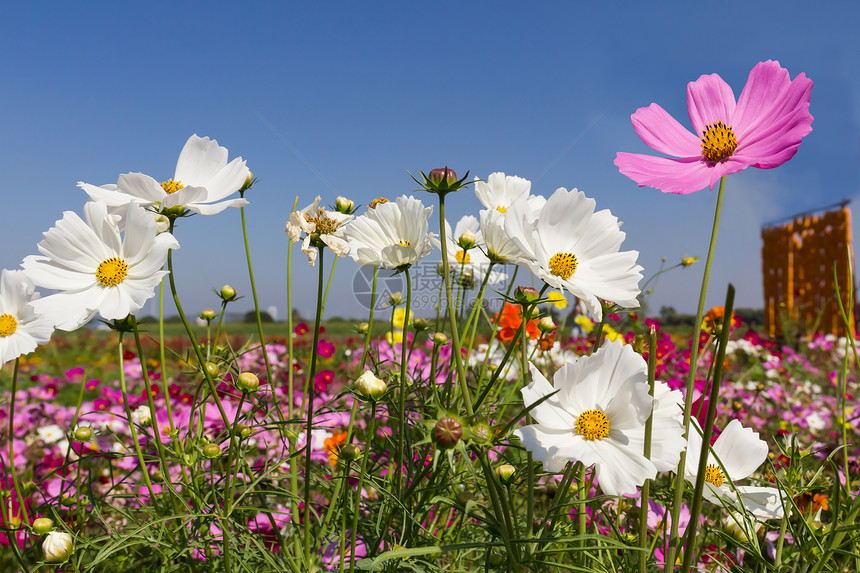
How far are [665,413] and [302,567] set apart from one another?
16.1 inches

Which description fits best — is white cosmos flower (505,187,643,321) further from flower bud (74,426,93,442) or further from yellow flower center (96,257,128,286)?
flower bud (74,426,93,442)

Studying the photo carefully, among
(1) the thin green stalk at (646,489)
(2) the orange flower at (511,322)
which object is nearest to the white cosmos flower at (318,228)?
(1) the thin green stalk at (646,489)

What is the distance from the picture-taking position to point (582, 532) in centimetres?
53

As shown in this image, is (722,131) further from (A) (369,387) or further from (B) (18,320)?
(B) (18,320)

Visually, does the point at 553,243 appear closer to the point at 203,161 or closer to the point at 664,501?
the point at 664,501

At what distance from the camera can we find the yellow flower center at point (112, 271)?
0.61 m

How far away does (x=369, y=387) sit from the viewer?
1.71 ft

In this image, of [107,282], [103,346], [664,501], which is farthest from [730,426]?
[103,346]

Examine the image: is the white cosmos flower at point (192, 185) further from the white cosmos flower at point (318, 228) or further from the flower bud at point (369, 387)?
the flower bud at point (369, 387)

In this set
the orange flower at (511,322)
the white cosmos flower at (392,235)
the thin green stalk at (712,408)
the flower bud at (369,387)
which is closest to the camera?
the thin green stalk at (712,408)

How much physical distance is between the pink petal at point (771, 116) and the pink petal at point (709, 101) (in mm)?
16

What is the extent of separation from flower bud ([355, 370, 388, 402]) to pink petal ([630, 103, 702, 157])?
0.33 m

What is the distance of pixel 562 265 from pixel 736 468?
31cm

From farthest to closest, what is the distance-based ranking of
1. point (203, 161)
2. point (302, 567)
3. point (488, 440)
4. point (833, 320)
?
point (833, 320) < point (203, 161) < point (302, 567) < point (488, 440)
